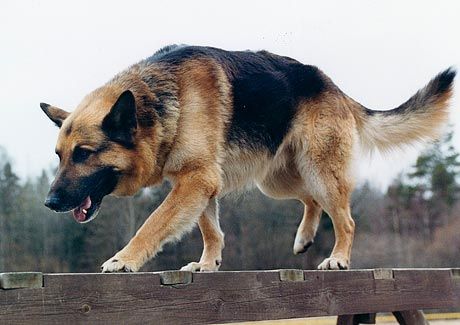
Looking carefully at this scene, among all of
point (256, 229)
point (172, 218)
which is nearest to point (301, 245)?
point (172, 218)

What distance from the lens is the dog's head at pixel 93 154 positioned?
441cm

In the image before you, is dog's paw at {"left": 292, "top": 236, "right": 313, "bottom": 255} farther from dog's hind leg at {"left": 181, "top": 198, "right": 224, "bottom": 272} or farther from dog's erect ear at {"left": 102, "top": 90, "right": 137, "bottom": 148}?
dog's erect ear at {"left": 102, "top": 90, "right": 137, "bottom": 148}

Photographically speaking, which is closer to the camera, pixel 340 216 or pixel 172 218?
pixel 172 218

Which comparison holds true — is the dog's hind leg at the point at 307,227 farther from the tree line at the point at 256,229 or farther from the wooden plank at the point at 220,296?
the tree line at the point at 256,229

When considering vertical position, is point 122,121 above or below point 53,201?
above

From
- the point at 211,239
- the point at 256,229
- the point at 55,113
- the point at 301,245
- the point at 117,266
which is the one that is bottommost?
the point at 256,229

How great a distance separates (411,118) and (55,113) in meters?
3.22

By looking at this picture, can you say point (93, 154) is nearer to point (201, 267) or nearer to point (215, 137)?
point (215, 137)

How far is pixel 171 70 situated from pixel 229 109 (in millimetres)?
525

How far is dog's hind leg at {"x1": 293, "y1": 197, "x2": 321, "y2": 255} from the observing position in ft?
20.4

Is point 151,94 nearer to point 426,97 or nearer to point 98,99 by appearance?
point 98,99

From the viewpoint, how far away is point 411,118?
659 centimetres

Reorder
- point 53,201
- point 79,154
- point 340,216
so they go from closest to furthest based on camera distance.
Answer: point 53,201
point 79,154
point 340,216

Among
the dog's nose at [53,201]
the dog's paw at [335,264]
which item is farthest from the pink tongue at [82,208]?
the dog's paw at [335,264]
